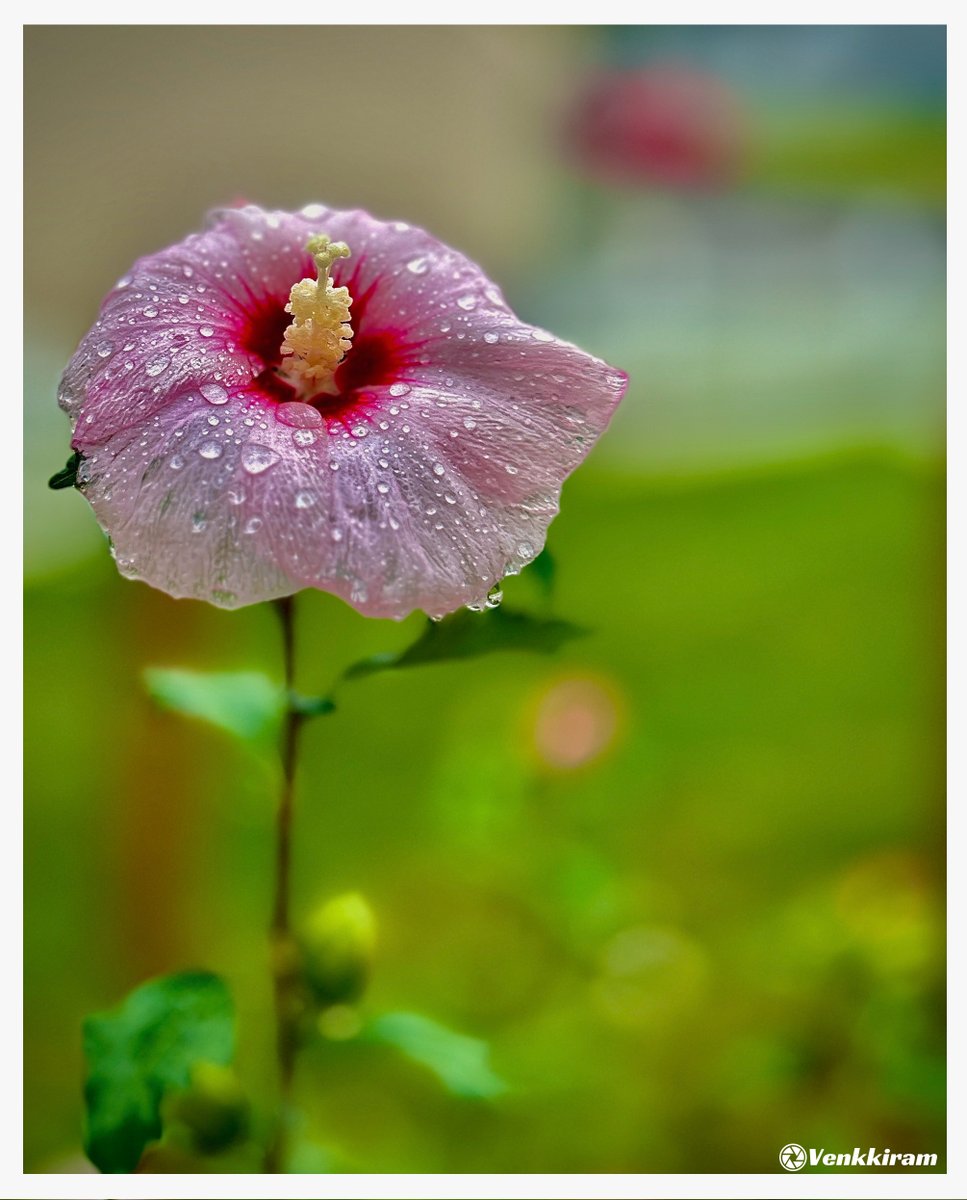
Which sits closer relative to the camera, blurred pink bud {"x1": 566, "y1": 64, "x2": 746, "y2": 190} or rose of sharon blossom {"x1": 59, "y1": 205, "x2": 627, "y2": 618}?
rose of sharon blossom {"x1": 59, "y1": 205, "x2": 627, "y2": 618}

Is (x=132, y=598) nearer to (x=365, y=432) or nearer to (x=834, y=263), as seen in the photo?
(x=365, y=432)

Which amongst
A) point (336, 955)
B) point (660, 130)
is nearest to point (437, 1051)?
point (336, 955)

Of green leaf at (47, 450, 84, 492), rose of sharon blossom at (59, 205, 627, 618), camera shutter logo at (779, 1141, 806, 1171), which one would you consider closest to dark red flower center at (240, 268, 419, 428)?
rose of sharon blossom at (59, 205, 627, 618)

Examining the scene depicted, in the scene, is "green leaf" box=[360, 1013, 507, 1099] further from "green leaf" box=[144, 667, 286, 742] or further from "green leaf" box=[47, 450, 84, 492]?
"green leaf" box=[47, 450, 84, 492]

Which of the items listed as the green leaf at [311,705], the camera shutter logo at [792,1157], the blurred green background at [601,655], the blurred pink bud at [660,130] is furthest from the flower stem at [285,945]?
the blurred pink bud at [660,130]

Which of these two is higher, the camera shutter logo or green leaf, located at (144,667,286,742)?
green leaf, located at (144,667,286,742)

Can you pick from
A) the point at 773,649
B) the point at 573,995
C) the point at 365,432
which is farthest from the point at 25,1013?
the point at 773,649
